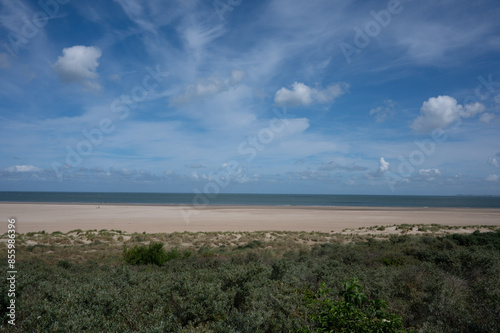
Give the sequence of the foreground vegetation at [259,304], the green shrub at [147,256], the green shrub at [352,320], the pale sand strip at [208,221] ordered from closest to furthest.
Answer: the green shrub at [352,320] < the foreground vegetation at [259,304] < the green shrub at [147,256] < the pale sand strip at [208,221]

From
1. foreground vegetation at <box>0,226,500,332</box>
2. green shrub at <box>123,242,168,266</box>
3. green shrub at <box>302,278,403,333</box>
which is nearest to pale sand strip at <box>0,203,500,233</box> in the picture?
green shrub at <box>123,242,168,266</box>

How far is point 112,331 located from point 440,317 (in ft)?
16.4

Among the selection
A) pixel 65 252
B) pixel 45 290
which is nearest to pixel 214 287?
pixel 45 290

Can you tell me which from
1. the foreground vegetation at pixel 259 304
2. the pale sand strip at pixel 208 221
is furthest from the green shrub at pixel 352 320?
the pale sand strip at pixel 208 221

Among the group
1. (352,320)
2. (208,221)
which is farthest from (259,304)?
(208,221)

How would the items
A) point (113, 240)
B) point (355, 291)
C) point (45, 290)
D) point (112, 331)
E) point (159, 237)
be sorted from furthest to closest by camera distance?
point (159, 237) → point (113, 240) → point (45, 290) → point (112, 331) → point (355, 291)

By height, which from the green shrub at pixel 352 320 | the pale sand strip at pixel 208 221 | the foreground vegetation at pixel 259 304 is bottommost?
the pale sand strip at pixel 208 221

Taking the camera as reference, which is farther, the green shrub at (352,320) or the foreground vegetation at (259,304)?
the foreground vegetation at (259,304)

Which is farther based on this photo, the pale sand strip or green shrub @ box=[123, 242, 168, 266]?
the pale sand strip

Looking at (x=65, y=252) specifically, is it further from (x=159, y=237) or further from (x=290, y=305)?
(x=290, y=305)

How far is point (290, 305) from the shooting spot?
4.89 metres

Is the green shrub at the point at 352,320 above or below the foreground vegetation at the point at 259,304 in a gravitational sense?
above

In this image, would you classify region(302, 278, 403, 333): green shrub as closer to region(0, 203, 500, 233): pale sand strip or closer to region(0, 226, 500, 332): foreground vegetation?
region(0, 226, 500, 332): foreground vegetation

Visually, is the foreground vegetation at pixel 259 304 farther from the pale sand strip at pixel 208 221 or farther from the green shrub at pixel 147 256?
the pale sand strip at pixel 208 221
